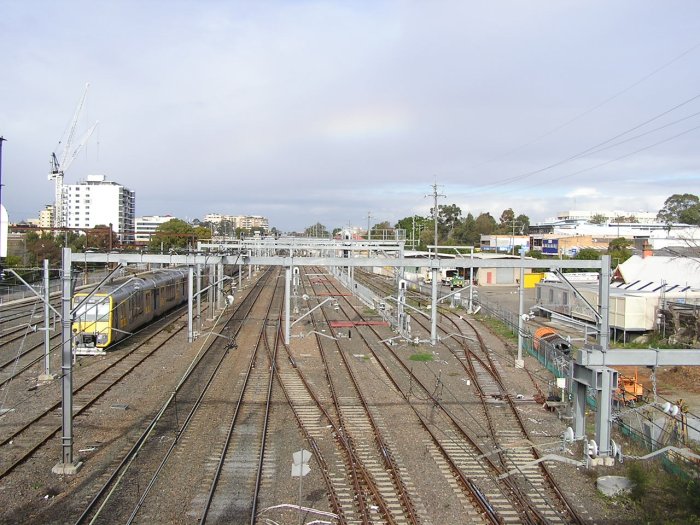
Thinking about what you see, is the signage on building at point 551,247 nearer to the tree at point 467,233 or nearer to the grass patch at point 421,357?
the tree at point 467,233

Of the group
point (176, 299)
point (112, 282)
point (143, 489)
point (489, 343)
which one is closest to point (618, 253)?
point (489, 343)

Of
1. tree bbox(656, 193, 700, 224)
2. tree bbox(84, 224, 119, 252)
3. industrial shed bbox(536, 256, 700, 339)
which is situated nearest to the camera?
industrial shed bbox(536, 256, 700, 339)

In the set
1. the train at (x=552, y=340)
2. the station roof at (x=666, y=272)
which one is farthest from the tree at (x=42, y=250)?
the station roof at (x=666, y=272)

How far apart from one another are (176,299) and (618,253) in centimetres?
3677

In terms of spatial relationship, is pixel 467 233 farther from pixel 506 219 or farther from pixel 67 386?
pixel 67 386

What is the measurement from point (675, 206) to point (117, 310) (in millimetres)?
81162

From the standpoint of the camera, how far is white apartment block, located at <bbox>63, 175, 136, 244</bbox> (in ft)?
266

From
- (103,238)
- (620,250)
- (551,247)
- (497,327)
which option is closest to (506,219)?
(551,247)

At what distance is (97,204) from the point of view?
8700cm

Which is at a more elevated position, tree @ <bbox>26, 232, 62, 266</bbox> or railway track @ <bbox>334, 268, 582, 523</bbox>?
tree @ <bbox>26, 232, 62, 266</bbox>

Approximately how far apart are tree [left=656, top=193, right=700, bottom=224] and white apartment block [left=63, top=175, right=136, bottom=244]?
234ft

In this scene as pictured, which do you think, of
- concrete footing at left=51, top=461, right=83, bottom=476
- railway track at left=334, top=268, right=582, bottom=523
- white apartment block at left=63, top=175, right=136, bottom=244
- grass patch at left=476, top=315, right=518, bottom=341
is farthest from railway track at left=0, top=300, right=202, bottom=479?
white apartment block at left=63, top=175, right=136, bottom=244

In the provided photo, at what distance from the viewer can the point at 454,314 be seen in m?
32.2

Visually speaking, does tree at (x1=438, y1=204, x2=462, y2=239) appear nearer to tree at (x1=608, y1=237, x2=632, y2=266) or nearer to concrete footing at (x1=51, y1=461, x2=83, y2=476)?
tree at (x1=608, y1=237, x2=632, y2=266)
